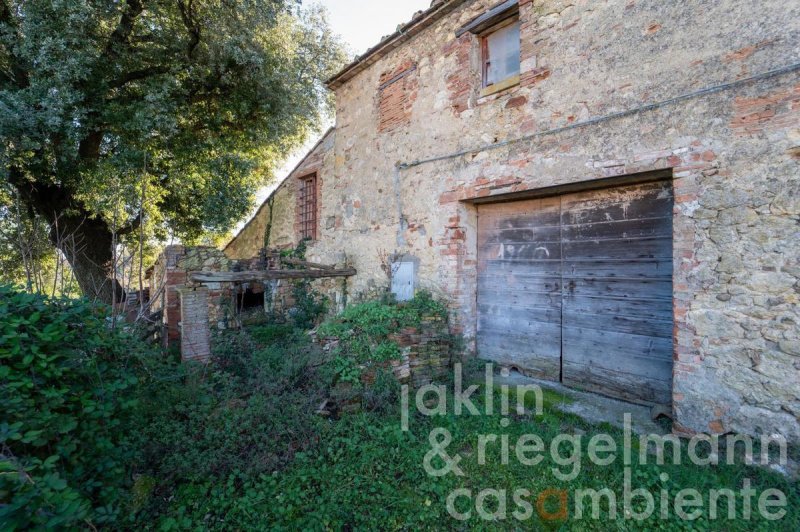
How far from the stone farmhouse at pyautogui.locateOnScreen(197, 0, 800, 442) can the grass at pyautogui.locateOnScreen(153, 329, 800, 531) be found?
78cm

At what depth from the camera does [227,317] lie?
729 centimetres

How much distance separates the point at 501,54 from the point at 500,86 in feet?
1.74

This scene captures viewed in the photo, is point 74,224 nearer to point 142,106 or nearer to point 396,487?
point 142,106

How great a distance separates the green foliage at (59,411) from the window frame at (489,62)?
4.84 meters

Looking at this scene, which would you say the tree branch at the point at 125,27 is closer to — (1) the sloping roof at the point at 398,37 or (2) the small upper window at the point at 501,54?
A: (1) the sloping roof at the point at 398,37

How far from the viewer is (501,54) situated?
4.91 meters

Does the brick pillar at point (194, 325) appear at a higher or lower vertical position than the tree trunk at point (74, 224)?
lower

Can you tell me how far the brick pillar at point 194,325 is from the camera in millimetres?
4707

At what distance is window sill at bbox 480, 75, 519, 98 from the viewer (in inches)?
182

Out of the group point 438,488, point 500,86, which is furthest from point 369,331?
point 500,86

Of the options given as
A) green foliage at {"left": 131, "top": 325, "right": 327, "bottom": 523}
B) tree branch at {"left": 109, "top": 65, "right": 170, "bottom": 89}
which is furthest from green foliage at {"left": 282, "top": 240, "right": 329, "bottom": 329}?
tree branch at {"left": 109, "top": 65, "right": 170, "bottom": 89}

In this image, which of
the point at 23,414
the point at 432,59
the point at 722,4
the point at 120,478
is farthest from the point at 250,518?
the point at 432,59

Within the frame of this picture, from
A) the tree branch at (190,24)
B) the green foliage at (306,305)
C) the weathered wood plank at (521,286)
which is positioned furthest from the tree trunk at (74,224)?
the weathered wood plank at (521,286)

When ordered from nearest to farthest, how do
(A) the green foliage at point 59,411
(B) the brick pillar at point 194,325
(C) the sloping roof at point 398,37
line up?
(A) the green foliage at point 59,411, (B) the brick pillar at point 194,325, (C) the sloping roof at point 398,37
